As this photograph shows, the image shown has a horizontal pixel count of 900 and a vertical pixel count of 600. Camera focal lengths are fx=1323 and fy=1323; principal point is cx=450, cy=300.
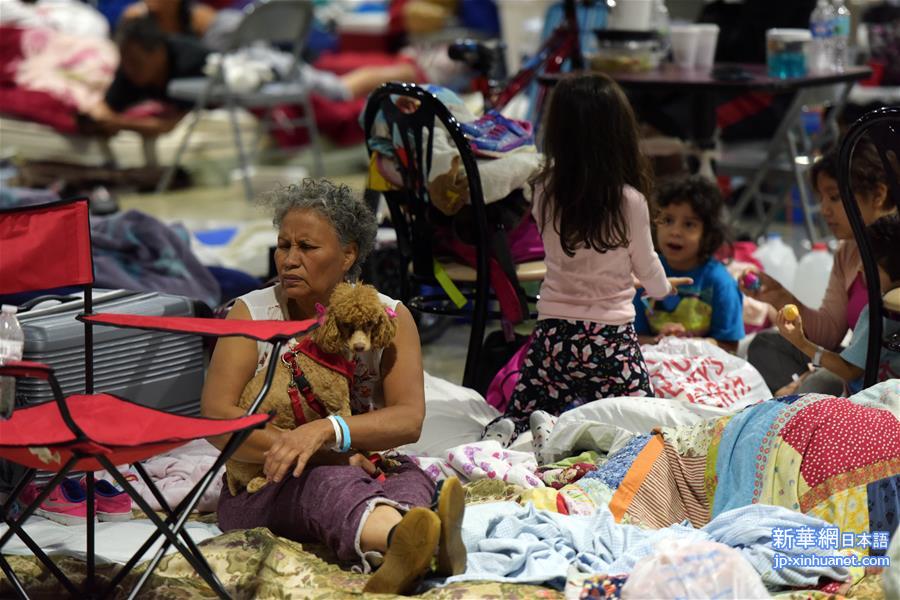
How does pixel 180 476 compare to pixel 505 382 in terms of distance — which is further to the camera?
pixel 505 382

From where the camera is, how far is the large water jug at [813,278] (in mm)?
4461

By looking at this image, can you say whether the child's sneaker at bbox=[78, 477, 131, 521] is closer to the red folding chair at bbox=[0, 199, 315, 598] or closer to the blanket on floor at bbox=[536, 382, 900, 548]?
the red folding chair at bbox=[0, 199, 315, 598]

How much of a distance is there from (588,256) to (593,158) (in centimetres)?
24

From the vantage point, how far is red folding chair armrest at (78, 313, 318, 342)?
2.34 meters

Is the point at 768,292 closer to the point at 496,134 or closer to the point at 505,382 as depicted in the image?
the point at 505,382

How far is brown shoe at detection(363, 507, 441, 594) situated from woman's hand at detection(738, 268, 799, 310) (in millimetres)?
1495

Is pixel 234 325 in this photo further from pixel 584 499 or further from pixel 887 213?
pixel 887 213

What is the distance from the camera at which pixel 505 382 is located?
3.57 meters

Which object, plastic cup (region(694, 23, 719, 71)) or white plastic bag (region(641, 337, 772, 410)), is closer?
white plastic bag (region(641, 337, 772, 410))

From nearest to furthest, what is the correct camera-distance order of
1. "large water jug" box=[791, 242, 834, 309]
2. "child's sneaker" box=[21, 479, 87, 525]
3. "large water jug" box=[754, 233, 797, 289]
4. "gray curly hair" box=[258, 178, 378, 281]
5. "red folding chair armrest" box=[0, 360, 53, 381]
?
"red folding chair armrest" box=[0, 360, 53, 381], "gray curly hair" box=[258, 178, 378, 281], "child's sneaker" box=[21, 479, 87, 525], "large water jug" box=[791, 242, 834, 309], "large water jug" box=[754, 233, 797, 289]

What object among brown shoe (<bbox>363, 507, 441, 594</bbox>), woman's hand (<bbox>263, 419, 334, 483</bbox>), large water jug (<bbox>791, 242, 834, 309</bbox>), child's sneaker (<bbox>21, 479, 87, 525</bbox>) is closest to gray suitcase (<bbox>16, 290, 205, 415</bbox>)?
child's sneaker (<bbox>21, 479, 87, 525</bbox>)

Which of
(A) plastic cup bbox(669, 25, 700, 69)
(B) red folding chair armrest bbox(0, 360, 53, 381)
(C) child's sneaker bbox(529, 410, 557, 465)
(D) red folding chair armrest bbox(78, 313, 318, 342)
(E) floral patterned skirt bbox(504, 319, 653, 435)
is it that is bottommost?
(C) child's sneaker bbox(529, 410, 557, 465)

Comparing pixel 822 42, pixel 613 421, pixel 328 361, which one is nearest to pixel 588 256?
pixel 613 421

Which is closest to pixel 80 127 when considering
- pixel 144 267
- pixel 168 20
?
pixel 168 20
